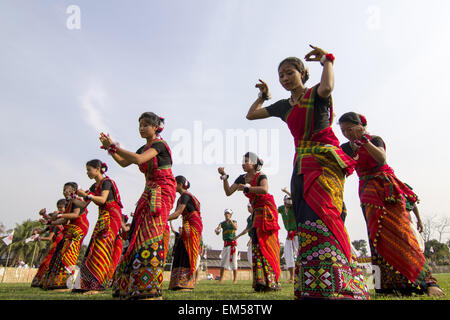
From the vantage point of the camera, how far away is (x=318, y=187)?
97.9 inches

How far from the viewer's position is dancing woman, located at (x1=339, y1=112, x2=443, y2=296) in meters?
3.77

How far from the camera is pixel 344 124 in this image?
3.87 m

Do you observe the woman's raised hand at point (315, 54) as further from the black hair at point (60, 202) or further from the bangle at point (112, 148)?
the black hair at point (60, 202)

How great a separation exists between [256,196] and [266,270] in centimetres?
136

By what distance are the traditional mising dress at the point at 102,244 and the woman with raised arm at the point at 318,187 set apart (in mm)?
3875

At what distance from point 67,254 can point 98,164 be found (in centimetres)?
220

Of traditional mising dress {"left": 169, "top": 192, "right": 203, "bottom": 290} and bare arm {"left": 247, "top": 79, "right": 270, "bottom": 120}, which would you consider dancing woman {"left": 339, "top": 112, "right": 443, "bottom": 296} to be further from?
traditional mising dress {"left": 169, "top": 192, "right": 203, "bottom": 290}

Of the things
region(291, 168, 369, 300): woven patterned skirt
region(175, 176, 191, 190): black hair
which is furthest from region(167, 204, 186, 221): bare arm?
region(291, 168, 369, 300): woven patterned skirt

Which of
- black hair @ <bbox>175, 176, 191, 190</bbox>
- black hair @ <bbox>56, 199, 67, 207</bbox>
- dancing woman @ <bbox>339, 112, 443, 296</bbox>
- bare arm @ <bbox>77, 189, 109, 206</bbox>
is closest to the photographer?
dancing woman @ <bbox>339, 112, 443, 296</bbox>

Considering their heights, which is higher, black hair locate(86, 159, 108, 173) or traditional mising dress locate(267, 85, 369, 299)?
black hair locate(86, 159, 108, 173)

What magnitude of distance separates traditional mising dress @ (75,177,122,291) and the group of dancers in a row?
2cm

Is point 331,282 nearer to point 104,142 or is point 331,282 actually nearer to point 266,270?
point 104,142
